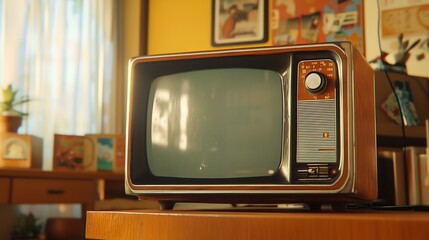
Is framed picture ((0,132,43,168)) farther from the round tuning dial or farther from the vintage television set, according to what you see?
the round tuning dial

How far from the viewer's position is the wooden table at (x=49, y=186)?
2.05 metres

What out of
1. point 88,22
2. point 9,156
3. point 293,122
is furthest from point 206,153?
point 88,22

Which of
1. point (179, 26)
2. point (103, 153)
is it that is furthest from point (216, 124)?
point (179, 26)

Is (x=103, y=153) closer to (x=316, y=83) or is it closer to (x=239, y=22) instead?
(x=239, y=22)

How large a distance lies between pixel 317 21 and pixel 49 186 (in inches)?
50.5

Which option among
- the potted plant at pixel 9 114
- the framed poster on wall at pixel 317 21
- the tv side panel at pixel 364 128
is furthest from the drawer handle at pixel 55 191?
the tv side panel at pixel 364 128

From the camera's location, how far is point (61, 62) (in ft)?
8.53

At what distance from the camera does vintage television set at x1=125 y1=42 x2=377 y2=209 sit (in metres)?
0.87

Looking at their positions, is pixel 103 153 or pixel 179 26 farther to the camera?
pixel 179 26

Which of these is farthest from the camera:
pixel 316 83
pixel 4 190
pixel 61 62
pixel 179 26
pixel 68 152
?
pixel 179 26

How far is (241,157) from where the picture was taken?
95 centimetres

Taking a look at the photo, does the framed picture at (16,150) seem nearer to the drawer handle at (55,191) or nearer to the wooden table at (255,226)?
the drawer handle at (55,191)

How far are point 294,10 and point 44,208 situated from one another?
1385 mm

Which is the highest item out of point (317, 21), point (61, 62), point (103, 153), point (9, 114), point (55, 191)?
point (317, 21)
